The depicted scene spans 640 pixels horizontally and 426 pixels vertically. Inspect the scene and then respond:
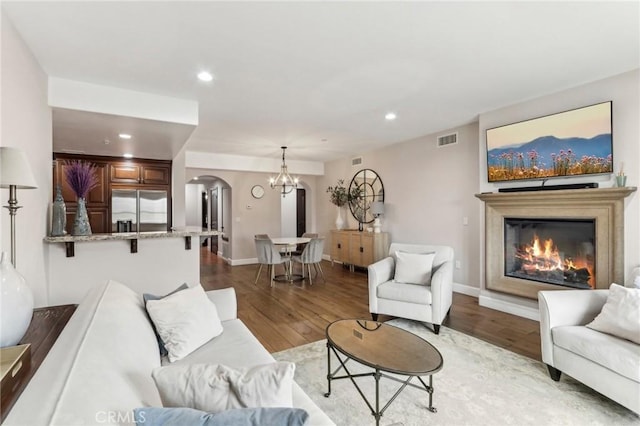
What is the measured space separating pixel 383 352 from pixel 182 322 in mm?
1266

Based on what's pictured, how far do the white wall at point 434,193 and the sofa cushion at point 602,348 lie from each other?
90.9 inches

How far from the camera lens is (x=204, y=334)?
75.9 inches

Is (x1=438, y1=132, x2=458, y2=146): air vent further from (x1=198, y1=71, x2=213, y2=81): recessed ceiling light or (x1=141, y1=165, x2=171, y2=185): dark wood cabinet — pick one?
(x1=141, y1=165, x2=171, y2=185): dark wood cabinet

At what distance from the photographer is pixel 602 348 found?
77.9 inches

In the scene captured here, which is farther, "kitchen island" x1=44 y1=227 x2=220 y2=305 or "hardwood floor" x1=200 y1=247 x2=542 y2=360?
"hardwood floor" x1=200 y1=247 x2=542 y2=360

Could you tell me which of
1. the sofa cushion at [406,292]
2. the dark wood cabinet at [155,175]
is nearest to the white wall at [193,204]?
the dark wood cabinet at [155,175]

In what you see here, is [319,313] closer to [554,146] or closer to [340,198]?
[554,146]

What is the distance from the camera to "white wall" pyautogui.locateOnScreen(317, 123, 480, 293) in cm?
455

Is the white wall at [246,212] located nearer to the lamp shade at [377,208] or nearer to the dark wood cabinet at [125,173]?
the dark wood cabinet at [125,173]

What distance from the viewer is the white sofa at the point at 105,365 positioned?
79 cm

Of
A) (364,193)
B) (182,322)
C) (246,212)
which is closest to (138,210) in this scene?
(246,212)

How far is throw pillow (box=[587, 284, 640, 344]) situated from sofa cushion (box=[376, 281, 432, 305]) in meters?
1.31

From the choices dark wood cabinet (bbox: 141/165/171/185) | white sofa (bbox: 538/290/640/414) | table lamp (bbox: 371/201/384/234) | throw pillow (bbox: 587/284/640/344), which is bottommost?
white sofa (bbox: 538/290/640/414)

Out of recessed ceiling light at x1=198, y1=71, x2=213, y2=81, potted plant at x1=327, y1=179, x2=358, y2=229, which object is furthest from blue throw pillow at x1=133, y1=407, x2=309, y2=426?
potted plant at x1=327, y1=179, x2=358, y2=229
